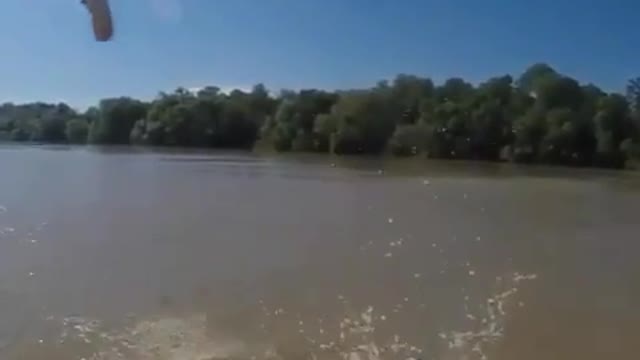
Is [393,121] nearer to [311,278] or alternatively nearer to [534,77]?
[534,77]

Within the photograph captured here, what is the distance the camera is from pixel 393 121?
50625 millimetres

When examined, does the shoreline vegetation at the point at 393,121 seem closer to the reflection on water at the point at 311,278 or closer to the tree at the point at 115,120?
the tree at the point at 115,120

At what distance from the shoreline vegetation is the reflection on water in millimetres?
24322

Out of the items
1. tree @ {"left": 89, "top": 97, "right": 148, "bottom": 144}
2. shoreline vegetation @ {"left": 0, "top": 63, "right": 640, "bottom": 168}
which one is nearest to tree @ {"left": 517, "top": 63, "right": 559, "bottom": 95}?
shoreline vegetation @ {"left": 0, "top": 63, "right": 640, "bottom": 168}

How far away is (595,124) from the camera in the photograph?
41625 millimetres

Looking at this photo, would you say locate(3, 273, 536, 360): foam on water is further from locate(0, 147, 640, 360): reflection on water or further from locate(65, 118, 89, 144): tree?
locate(65, 118, 89, 144): tree

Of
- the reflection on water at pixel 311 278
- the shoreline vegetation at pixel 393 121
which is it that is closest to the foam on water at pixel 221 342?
the reflection on water at pixel 311 278

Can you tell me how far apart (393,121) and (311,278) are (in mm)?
41928

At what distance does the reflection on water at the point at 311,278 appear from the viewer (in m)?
6.80

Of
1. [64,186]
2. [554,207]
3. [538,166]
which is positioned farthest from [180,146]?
[554,207]

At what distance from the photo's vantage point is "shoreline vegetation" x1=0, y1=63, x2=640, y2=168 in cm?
4184

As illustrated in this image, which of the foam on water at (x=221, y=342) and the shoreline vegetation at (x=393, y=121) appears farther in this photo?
the shoreline vegetation at (x=393, y=121)

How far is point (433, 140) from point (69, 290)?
3885 centimetres

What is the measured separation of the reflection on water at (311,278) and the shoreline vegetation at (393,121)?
79.8 feet
